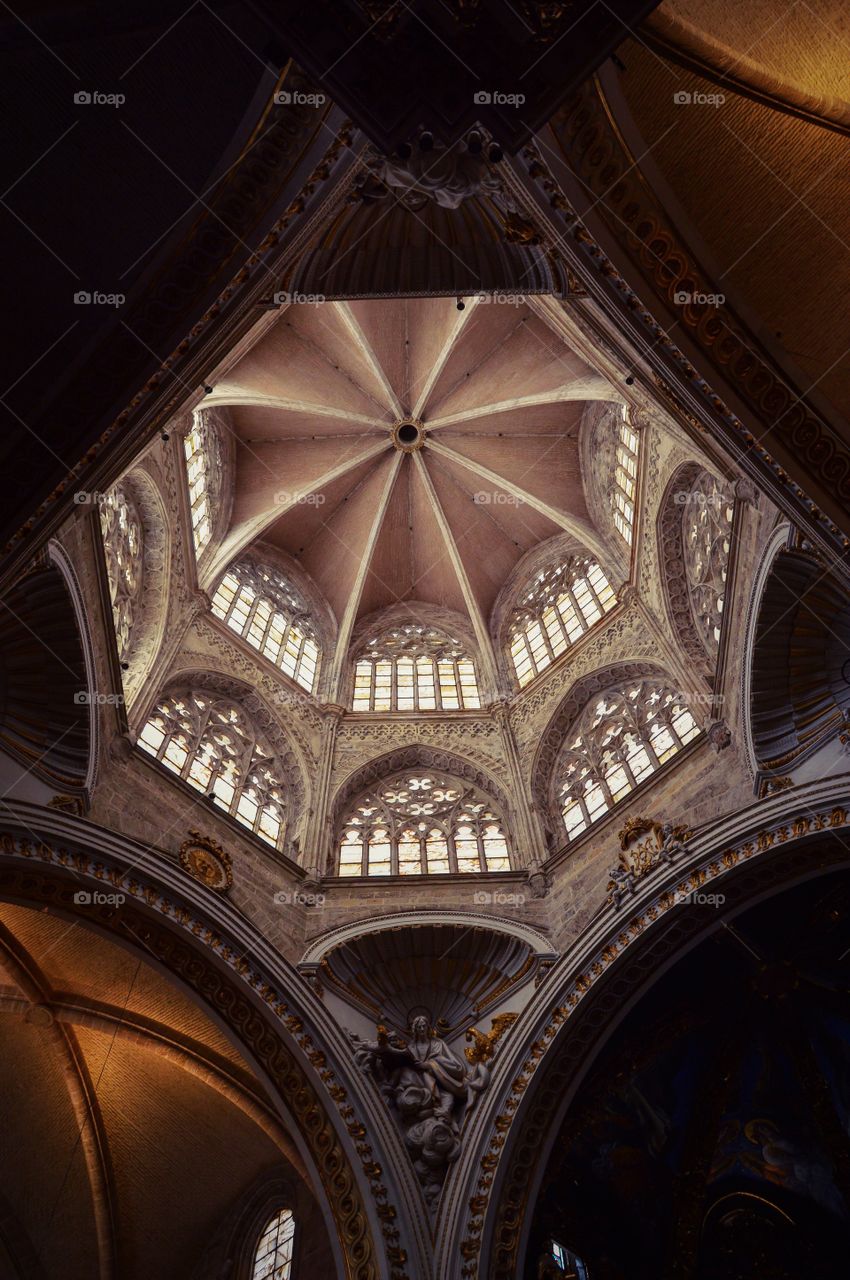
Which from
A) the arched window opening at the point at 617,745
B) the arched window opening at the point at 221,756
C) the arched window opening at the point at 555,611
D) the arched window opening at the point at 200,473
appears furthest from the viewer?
the arched window opening at the point at 555,611

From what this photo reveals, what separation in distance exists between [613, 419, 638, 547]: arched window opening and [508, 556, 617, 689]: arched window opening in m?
1.12

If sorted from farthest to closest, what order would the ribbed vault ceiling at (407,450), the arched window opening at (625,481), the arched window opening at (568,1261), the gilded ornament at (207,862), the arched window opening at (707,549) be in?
1. the ribbed vault ceiling at (407,450)
2. the arched window opening at (625,481)
3. the arched window opening at (707,549)
4. the gilded ornament at (207,862)
5. the arched window opening at (568,1261)

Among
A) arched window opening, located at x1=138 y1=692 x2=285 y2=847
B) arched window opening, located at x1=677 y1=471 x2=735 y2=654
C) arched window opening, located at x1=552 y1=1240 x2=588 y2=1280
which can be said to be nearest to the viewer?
arched window opening, located at x1=552 y1=1240 x2=588 y2=1280

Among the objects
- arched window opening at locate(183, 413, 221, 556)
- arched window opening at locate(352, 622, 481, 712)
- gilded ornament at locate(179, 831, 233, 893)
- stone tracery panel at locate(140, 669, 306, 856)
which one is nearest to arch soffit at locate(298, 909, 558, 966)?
gilded ornament at locate(179, 831, 233, 893)

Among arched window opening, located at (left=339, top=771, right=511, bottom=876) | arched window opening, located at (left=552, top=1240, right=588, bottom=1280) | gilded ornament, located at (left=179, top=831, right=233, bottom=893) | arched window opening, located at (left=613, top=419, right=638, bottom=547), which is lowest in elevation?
arched window opening, located at (left=552, top=1240, right=588, bottom=1280)

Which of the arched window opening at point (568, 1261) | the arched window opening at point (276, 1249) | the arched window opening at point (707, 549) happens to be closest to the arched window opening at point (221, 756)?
the arched window opening at point (276, 1249)

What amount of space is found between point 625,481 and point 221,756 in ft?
28.1

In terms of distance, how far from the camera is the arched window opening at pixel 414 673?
63.8ft

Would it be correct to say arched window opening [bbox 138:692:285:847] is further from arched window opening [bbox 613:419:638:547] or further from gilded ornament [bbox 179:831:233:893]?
→ arched window opening [bbox 613:419:638:547]

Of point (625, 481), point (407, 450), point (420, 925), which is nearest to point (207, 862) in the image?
point (420, 925)

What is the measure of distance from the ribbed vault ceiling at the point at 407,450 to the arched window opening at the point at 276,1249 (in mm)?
10092

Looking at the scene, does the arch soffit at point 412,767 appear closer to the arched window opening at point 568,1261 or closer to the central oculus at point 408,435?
the arched window opening at point 568,1261

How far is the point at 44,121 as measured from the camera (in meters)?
8.66

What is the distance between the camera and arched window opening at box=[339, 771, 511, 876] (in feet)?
52.0
